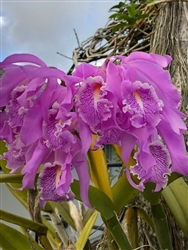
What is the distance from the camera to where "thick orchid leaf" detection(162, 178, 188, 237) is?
48cm

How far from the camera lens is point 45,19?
1.15 metres

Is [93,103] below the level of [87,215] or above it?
above

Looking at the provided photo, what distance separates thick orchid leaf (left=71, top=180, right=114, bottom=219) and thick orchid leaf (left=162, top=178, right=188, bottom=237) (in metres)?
0.13

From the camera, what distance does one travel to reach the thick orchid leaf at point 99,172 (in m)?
0.42

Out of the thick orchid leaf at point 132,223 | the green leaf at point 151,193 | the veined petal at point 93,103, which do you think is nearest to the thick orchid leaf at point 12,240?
the thick orchid leaf at point 132,223

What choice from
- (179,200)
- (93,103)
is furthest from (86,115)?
(179,200)

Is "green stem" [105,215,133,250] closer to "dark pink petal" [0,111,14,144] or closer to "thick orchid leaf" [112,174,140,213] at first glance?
"thick orchid leaf" [112,174,140,213]

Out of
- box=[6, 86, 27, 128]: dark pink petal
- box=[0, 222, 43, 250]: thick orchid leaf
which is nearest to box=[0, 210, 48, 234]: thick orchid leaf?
box=[0, 222, 43, 250]: thick orchid leaf

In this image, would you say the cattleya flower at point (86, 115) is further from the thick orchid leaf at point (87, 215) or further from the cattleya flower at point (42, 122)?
the thick orchid leaf at point (87, 215)

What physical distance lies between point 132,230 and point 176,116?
0.36 metres

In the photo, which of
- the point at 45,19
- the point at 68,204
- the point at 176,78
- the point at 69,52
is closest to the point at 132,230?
the point at 68,204

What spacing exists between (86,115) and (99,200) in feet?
0.50

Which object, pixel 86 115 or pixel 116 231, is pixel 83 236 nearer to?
pixel 116 231

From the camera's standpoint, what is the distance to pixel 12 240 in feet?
1.89
